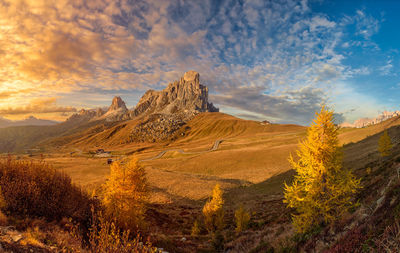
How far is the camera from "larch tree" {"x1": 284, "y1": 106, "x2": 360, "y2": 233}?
12.5 meters

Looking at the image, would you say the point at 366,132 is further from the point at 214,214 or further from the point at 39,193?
the point at 39,193

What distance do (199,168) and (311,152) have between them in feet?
212

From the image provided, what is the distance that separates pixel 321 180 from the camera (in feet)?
43.3

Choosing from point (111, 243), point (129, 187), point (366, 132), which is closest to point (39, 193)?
point (111, 243)

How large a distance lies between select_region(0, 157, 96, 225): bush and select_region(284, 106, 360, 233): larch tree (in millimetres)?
14065

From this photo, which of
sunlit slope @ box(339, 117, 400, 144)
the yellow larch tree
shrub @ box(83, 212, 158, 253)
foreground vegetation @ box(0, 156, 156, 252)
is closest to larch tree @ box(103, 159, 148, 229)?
foreground vegetation @ box(0, 156, 156, 252)

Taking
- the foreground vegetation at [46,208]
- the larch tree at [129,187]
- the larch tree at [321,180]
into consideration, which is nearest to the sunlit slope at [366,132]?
the larch tree at [321,180]

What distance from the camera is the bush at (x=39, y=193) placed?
341 inches

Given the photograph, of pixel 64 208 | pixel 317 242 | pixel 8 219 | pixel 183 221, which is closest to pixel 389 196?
pixel 317 242

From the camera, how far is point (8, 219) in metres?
7.77

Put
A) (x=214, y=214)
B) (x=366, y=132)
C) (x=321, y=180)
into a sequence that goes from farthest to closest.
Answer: (x=366, y=132) < (x=214, y=214) < (x=321, y=180)

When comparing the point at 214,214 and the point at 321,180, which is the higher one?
the point at 321,180

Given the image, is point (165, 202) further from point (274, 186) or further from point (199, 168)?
point (199, 168)

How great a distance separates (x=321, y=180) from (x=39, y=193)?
17.9 m
